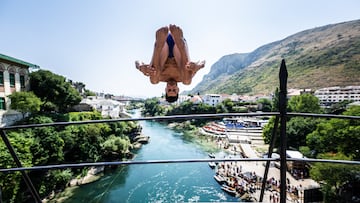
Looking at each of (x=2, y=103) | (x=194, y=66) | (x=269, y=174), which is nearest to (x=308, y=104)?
(x=269, y=174)

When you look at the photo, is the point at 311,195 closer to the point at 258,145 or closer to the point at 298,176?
the point at 298,176

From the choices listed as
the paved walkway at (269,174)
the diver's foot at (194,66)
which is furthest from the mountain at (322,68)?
the diver's foot at (194,66)

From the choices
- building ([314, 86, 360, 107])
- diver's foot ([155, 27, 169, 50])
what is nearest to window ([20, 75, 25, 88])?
diver's foot ([155, 27, 169, 50])

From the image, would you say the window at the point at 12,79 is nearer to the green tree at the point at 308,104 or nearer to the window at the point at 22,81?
the window at the point at 22,81

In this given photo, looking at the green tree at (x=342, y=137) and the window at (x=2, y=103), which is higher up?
the window at (x=2, y=103)

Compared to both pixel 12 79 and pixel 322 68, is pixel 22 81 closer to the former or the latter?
pixel 12 79
